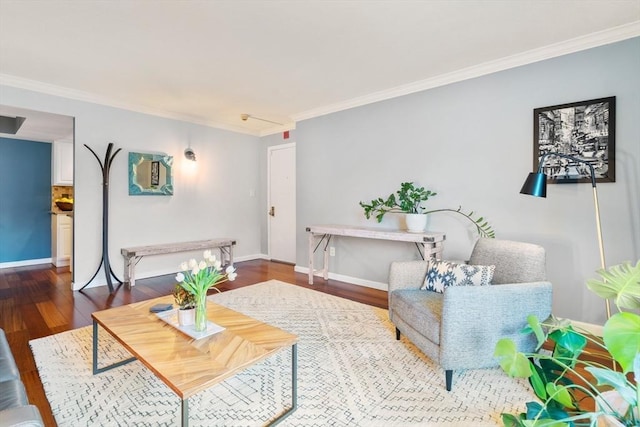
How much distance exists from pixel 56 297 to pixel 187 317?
2885 millimetres

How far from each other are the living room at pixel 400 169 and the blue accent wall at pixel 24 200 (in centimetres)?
255

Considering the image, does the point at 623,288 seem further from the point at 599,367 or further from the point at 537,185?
the point at 537,185

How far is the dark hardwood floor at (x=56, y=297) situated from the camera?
227 centimetres

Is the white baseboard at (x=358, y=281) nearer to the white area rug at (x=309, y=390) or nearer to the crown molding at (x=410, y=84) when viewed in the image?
the white area rug at (x=309, y=390)

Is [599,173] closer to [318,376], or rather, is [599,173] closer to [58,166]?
[318,376]

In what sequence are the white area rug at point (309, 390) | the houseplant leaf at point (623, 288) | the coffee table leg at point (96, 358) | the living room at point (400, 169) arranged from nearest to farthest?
the houseplant leaf at point (623, 288) → the white area rug at point (309, 390) → the coffee table leg at point (96, 358) → the living room at point (400, 169)

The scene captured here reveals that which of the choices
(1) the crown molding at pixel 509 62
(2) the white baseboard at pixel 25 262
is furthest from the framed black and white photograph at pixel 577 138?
(2) the white baseboard at pixel 25 262

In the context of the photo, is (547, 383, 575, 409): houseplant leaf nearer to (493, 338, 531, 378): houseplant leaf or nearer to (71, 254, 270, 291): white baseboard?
(493, 338, 531, 378): houseplant leaf

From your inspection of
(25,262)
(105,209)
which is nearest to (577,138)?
(105,209)

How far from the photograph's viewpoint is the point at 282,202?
554 centimetres

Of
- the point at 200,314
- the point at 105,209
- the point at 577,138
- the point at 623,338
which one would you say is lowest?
the point at 200,314

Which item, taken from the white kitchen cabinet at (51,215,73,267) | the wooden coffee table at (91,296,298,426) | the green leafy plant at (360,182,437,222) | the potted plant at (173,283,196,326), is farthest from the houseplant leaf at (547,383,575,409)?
the white kitchen cabinet at (51,215,73,267)

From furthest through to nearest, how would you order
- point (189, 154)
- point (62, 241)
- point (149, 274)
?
point (62, 241) < point (189, 154) < point (149, 274)

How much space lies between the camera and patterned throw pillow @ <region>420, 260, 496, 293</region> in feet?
7.09
